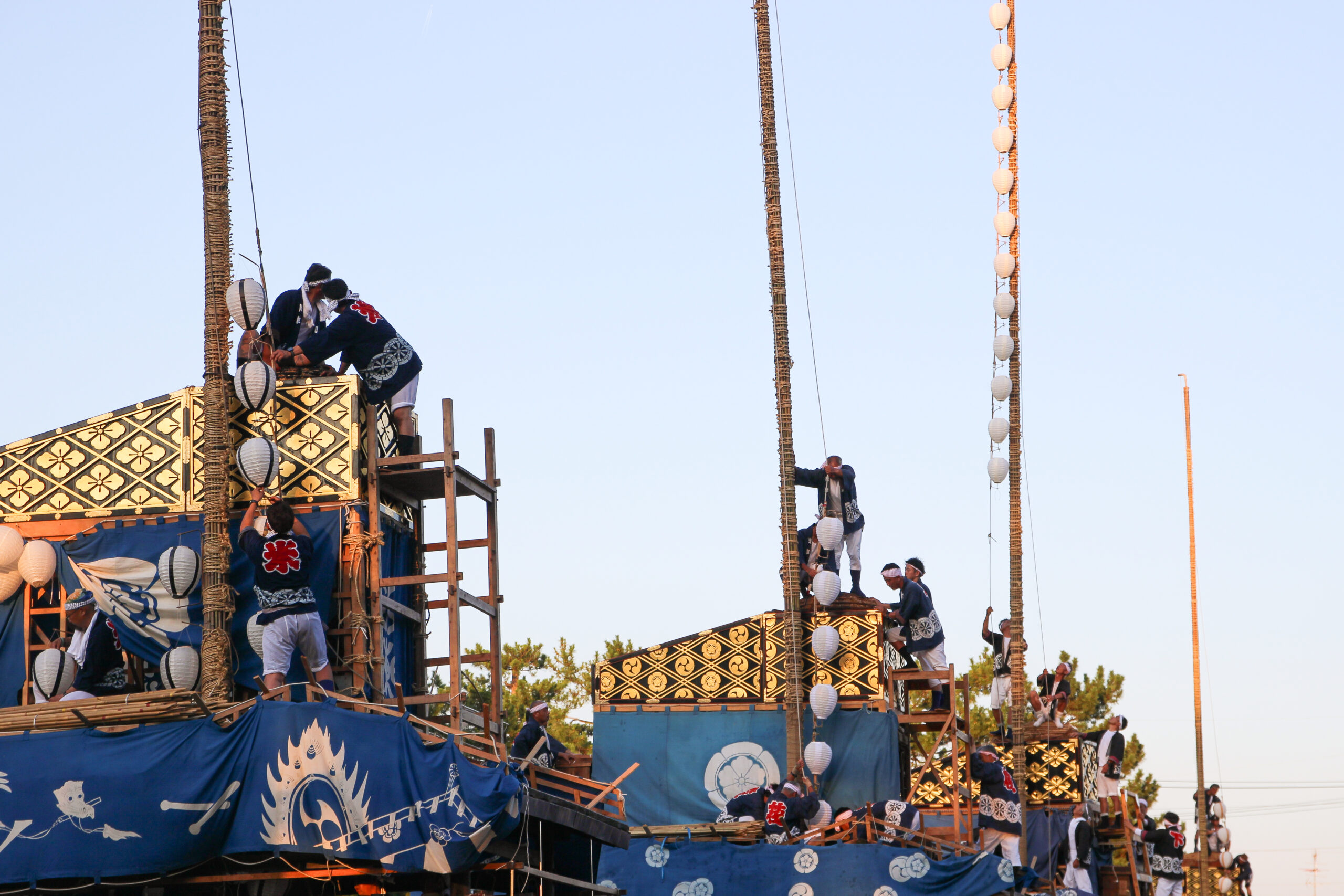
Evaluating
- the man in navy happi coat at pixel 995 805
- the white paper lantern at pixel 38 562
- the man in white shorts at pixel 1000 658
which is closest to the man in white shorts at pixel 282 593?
the white paper lantern at pixel 38 562

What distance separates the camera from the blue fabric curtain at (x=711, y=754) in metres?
21.4

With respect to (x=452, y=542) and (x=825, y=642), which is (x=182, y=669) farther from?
(x=825, y=642)

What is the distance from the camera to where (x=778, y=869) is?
17.9m

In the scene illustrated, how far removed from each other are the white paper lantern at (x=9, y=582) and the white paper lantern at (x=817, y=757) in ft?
30.7

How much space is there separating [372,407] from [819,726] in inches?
321

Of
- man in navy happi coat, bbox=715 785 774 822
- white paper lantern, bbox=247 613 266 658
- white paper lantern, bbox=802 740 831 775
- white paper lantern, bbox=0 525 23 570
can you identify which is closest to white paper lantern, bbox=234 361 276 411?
white paper lantern, bbox=247 613 266 658

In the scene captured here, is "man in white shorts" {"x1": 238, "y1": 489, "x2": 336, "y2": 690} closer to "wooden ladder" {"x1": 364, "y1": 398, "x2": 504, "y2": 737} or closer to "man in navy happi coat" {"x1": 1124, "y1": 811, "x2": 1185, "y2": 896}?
"wooden ladder" {"x1": 364, "y1": 398, "x2": 504, "y2": 737}

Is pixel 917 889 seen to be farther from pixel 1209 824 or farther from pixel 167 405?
pixel 1209 824

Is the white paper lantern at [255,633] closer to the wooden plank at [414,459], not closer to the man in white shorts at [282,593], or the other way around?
the man in white shorts at [282,593]

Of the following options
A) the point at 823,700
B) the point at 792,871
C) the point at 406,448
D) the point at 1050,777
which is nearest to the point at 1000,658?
the point at 1050,777

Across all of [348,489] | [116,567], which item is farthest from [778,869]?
[116,567]

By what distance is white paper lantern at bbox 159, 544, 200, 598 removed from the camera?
1493cm

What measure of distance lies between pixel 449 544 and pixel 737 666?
7365 mm

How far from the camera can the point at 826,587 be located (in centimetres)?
2170
